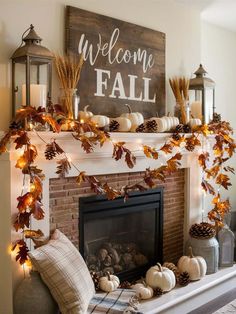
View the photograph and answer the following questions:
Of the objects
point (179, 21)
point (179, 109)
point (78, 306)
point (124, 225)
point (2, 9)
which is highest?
point (179, 21)

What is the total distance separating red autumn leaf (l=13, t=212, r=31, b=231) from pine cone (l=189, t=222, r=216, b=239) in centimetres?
168

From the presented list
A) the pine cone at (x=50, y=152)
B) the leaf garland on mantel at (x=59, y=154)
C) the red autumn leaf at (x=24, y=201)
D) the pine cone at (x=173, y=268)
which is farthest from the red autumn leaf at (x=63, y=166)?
the pine cone at (x=173, y=268)

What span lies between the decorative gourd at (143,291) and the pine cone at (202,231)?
74 cm

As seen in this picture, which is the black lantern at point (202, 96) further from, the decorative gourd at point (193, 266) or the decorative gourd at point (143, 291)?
the decorative gourd at point (143, 291)

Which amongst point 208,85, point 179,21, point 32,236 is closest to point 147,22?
point 179,21

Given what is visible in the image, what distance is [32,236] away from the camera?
2.70 m

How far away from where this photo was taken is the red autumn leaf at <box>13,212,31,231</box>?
2.55 m

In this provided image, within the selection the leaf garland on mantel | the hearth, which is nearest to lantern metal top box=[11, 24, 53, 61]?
the leaf garland on mantel

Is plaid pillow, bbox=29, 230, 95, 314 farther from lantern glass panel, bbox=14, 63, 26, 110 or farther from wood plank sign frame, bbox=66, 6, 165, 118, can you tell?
wood plank sign frame, bbox=66, 6, 165, 118

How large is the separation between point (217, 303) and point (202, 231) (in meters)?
0.59

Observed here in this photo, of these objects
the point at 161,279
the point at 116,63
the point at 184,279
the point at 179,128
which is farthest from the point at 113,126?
the point at 184,279

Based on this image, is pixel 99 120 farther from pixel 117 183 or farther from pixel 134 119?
pixel 117 183

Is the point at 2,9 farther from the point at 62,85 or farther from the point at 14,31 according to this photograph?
the point at 62,85

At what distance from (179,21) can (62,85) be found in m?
1.52
